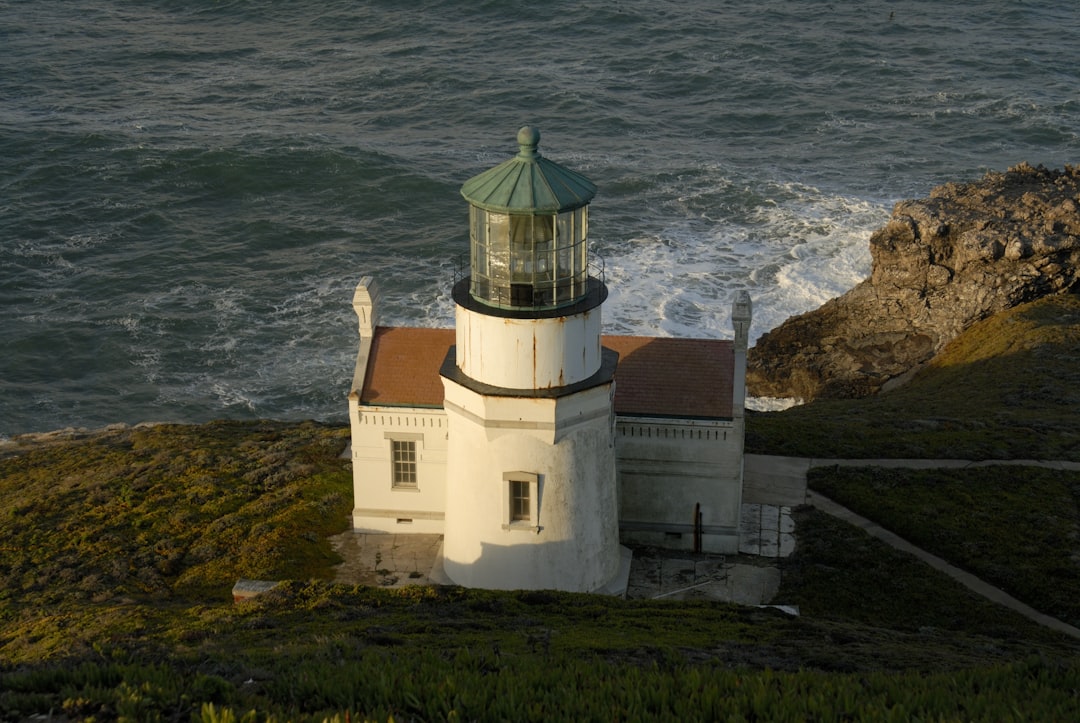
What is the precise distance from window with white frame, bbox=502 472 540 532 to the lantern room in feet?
9.63

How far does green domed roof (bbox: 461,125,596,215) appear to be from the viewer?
1844cm

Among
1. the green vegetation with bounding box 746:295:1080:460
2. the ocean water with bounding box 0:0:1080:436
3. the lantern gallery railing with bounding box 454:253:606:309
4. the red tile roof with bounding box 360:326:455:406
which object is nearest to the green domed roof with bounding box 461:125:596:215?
the lantern gallery railing with bounding box 454:253:606:309

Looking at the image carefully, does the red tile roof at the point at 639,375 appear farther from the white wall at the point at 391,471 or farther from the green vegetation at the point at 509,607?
the green vegetation at the point at 509,607

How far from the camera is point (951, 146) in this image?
61.4 m

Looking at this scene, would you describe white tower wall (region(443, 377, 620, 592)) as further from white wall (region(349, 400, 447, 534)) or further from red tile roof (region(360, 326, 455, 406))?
red tile roof (region(360, 326, 455, 406))

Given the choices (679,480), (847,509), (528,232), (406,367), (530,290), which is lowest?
(847,509)

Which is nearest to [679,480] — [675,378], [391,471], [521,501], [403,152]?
[675,378]

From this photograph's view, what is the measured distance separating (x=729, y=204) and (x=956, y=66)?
27.0m

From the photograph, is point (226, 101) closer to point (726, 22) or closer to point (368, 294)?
point (726, 22)

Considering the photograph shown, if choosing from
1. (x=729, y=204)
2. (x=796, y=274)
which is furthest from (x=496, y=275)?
(x=729, y=204)

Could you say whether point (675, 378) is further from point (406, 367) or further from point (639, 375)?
point (406, 367)

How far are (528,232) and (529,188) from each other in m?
0.75

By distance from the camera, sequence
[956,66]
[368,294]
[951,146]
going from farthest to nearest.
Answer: [956,66] < [951,146] < [368,294]

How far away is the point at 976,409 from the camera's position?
32.1m
